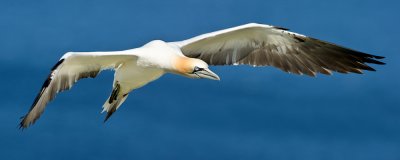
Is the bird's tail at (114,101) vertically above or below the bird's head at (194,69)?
below

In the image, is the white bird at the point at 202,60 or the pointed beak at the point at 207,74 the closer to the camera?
the pointed beak at the point at 207,74

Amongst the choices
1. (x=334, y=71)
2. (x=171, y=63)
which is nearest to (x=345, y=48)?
(x=334, y=71)

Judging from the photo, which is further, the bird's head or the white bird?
the white bird

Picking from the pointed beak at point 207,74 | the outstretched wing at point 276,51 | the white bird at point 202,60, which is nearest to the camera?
the pointed beak at point 207,74

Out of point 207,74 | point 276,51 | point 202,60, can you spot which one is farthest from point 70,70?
point 276,51

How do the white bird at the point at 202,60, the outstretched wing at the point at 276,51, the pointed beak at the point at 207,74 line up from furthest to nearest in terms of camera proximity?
the outstretched wing at the point at 276,51
the white bird at the point at 202,60
the pointed beak at the point at 207,74

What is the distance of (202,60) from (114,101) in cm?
164

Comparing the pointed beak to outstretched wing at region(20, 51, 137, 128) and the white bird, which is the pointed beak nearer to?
the white bird

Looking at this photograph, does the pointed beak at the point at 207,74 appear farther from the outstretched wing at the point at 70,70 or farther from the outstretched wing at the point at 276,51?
the outstretched wing at the point at 276,51

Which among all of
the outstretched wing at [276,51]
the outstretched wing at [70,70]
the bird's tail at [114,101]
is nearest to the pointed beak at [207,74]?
the outstretched wing at [70,70]

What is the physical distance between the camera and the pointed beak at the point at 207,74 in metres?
9.70

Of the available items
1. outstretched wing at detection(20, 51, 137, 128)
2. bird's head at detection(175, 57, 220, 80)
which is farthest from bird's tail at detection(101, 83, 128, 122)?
bird's head at detection(175, 57, 220, 80)

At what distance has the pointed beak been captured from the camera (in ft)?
31.8

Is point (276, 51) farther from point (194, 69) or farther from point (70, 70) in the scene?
point (70, 70)
